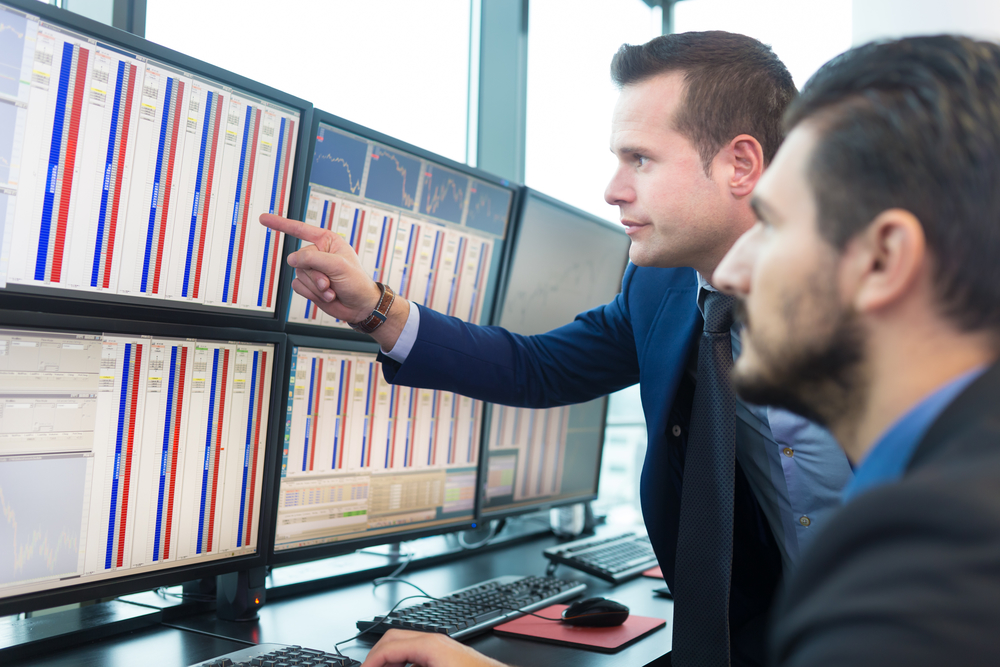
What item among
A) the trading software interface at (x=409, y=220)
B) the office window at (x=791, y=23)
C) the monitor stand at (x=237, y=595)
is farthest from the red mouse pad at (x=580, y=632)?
the office window at (x=791, y=23)

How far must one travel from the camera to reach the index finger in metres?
1.18

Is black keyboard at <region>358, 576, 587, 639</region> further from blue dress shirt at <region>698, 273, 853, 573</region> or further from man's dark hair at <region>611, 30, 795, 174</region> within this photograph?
man's dark hair at <region>611, 30, 795, 174</region>

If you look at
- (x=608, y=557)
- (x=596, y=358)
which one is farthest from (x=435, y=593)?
(x=596, y=358)

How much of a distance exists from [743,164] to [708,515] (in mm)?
632

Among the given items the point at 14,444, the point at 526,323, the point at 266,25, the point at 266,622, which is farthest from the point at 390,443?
the point at 266,25

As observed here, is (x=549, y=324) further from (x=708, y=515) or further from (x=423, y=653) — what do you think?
(x=423, y=653)

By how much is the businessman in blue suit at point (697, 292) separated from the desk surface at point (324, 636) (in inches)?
6.1

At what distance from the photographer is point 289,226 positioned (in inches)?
46.6

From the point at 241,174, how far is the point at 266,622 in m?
0.78

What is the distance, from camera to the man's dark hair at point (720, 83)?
4.23 ft

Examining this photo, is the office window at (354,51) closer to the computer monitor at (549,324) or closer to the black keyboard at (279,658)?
the computer monitor at (549,324)

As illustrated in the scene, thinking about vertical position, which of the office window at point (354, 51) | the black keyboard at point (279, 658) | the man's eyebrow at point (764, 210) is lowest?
the black keyboard at point (279, 658)

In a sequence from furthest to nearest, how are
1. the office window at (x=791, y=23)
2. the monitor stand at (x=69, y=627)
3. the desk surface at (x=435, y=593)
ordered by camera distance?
the office window at (x=791, y=23)
the desk surface at (x=435, y=593)
the monitor stand at (x=69, y=627)

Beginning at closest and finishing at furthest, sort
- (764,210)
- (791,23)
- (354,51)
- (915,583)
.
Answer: (915,583) → (764,210) → (354,51) → (791,23)
